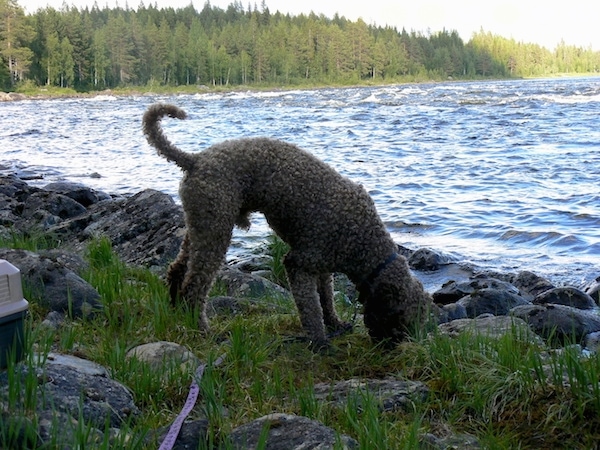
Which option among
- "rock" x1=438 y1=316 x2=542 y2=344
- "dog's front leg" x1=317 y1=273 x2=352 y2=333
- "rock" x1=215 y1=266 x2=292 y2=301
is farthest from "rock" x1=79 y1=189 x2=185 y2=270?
"rock" x1=438 y1=316 x2=542 y2=344

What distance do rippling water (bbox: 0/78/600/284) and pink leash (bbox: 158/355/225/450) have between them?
5.83 m

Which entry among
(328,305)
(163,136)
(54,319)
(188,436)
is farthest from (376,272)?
(54,319)

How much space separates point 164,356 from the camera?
3.46m

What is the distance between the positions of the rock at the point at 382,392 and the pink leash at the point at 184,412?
1.94ft

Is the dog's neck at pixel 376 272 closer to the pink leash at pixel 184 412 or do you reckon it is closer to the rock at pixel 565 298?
the pink leash at pixel 184 412

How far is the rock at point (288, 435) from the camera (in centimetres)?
257

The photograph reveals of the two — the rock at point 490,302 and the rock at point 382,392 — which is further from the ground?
the rock at point 382,392

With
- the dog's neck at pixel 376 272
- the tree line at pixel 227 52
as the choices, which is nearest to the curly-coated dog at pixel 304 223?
the dog's neck at pixel 376 272

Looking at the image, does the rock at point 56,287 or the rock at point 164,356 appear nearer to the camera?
the rock at point 164,356

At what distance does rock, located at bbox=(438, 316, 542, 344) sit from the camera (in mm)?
3979

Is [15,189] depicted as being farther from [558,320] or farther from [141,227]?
[558,320]

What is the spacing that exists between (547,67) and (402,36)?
109 feet

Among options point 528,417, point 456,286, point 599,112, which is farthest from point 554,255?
point 599,112

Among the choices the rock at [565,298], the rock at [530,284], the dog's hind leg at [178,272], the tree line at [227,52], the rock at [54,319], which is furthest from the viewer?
the tree line at [227,52]
